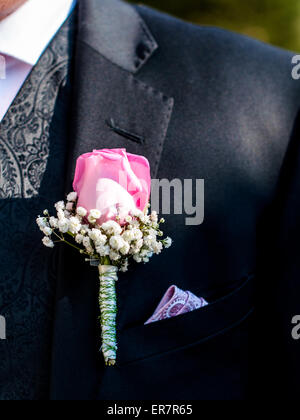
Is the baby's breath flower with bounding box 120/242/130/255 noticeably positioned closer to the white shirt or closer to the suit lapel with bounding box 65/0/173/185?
the suit lapel with bounding box 65/0/173/185

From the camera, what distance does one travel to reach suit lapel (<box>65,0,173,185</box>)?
1.15 meters

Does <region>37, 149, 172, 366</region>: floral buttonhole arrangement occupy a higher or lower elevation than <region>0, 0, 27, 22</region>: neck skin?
lower

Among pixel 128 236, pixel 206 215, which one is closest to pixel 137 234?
pixel 128 236

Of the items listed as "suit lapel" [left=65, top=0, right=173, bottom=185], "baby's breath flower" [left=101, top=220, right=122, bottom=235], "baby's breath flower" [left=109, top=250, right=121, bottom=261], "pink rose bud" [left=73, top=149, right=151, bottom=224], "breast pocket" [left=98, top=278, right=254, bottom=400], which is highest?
"suit lapel" [left=65, top=0, right=173, bottom=185]

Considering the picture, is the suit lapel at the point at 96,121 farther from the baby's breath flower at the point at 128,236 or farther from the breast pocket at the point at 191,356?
the baby's breath flower at the point at 128,236

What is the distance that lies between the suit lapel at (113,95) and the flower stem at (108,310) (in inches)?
11.4

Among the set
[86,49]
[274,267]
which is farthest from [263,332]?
[86,49]

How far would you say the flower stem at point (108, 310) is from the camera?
96 centimetres

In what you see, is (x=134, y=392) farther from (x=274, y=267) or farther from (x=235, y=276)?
(x=274, y=267)

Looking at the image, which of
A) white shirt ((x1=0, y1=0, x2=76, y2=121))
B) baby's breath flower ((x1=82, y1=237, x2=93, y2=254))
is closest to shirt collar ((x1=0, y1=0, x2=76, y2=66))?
white shirt ((x1=0, y1=0, x2=76, y2=121))

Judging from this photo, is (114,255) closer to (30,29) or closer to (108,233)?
(108,233)

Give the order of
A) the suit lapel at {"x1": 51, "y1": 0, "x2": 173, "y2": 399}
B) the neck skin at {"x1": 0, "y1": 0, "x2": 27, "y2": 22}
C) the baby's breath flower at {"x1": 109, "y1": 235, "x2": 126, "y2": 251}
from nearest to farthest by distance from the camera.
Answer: the baby's breath flower at {"x1": 109, "y1": 235, "x2": 126, "y2": 251} → the suit lapel at {"x1": 51, "y1": 0, "x2": 173, "y2": 399} → the neck skin at {"x1": 0, "y1": 0, "x2": 27, "y2": 22}

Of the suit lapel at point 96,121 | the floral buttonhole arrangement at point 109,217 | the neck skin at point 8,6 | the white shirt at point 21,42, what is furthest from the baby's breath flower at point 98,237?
the neck skin at point 8,6

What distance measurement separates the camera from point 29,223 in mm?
1133
